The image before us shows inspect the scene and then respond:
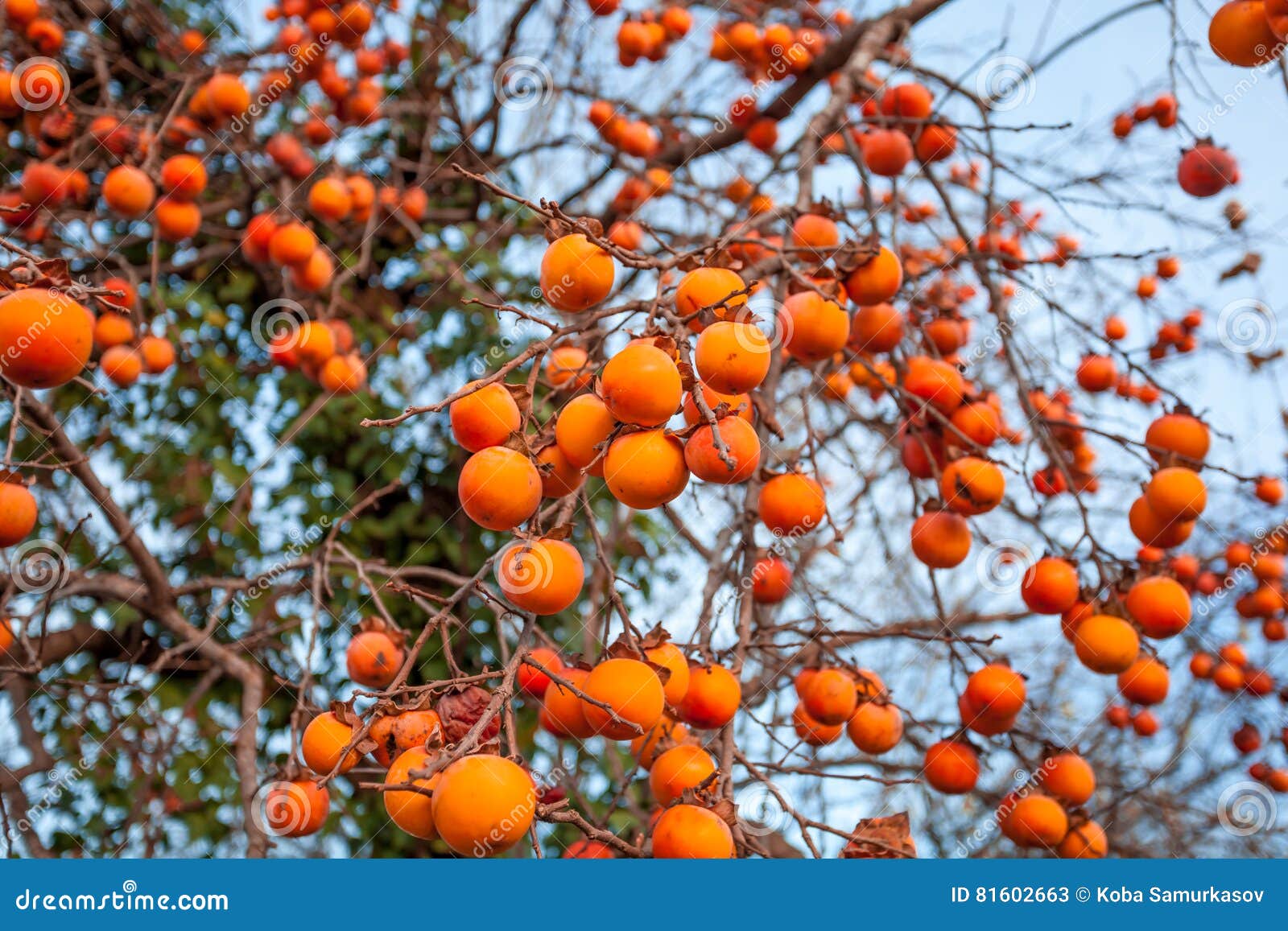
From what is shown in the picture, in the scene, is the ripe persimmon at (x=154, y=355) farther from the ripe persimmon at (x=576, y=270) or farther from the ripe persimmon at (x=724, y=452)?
the ripe persimmon at (x=724, y=452)

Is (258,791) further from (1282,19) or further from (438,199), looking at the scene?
(438,199)

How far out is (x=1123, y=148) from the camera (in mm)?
3326

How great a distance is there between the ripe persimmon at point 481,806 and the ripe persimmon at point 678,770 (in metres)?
0.50

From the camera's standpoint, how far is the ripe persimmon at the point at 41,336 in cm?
129

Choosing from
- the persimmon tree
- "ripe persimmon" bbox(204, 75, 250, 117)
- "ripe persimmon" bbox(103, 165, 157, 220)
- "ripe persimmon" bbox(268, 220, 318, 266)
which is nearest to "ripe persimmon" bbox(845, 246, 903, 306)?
the persimmon tree

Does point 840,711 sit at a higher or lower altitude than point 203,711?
higher

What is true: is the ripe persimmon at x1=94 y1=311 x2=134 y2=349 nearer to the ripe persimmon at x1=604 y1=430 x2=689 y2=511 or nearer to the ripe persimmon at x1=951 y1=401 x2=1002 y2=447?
the ripe persimmon at x1=604 y1=430 x2=689 y2=511

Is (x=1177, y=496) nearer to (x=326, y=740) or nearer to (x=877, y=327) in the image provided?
(x=877, y=327)

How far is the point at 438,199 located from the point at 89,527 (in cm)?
173

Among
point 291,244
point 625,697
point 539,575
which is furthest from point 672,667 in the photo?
point 291,244

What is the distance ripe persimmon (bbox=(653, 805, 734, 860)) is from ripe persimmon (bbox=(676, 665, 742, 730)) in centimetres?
21

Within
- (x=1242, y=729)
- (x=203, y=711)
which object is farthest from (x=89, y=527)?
(x=1242, y=729)

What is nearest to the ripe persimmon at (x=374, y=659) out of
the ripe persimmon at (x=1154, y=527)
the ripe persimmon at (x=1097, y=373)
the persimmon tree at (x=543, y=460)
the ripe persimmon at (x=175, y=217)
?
the persimmon tree at (x=543, y=460)

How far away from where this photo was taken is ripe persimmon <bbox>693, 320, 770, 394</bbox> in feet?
3.94
